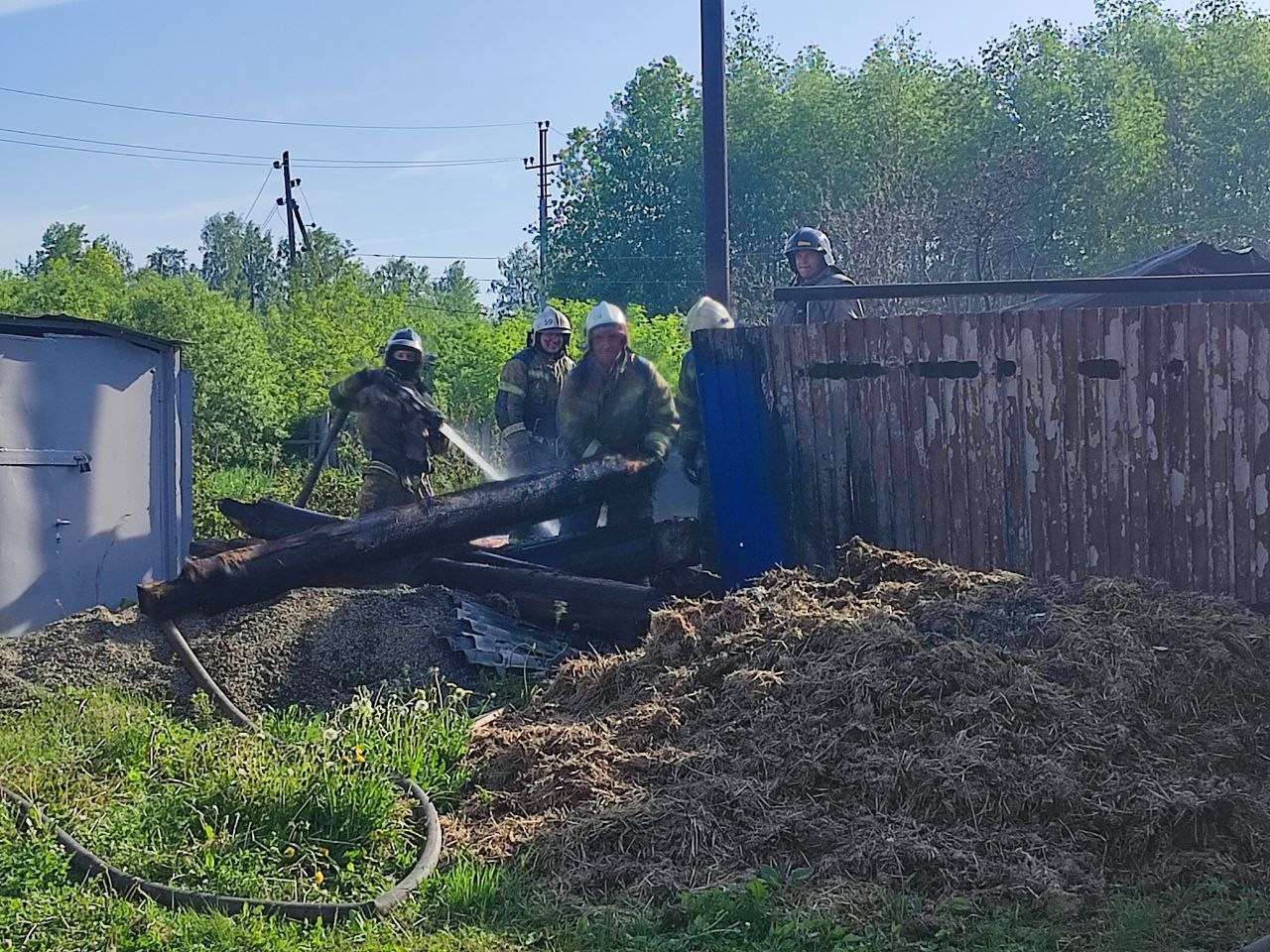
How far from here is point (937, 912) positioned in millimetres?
4066

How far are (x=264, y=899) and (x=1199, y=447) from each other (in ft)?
16.8

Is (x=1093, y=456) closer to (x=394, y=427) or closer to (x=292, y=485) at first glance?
(x=394, y=427)

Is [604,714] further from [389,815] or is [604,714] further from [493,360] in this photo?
[493,360]

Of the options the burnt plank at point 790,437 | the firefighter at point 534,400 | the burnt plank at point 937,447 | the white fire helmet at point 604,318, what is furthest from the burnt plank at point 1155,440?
the firefighter at point 534,400

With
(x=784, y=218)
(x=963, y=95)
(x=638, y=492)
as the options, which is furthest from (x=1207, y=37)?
(x=638, y=492)

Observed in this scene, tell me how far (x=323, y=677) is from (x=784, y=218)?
27677mm

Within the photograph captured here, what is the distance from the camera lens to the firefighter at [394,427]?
966cm

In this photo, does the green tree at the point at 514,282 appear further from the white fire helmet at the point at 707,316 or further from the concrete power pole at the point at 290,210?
the white fire helmet at the point at 707,316

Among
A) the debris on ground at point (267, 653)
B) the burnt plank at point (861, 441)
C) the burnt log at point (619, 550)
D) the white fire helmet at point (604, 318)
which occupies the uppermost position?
the white fire helmet at point (604, 318)

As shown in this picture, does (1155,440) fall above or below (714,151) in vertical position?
below

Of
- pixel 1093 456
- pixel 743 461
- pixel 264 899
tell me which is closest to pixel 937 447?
pixel 1093 456

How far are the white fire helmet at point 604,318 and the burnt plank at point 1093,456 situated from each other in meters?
3.71

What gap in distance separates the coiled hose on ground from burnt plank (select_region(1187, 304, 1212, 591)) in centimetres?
423

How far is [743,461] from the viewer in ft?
28.2
